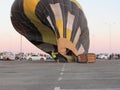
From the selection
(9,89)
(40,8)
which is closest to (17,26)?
(40,8)

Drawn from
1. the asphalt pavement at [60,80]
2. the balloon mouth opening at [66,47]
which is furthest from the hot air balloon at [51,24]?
the asphalt pavement at [60,80]

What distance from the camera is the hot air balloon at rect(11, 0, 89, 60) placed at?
211 feet

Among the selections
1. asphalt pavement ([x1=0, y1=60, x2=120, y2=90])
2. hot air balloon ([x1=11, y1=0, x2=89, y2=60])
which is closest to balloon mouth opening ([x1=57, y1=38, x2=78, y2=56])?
hot air balloon ([x1=11, y1=0, x2=89, y2=60])

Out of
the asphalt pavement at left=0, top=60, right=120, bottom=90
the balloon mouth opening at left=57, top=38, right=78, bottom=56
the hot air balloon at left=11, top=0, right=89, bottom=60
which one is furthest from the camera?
the hot air balloon at left=11, top=0, right=89, bottom=60

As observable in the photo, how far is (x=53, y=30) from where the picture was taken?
217 feet

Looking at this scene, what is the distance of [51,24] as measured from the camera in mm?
65000

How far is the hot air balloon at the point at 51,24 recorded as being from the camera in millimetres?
64438

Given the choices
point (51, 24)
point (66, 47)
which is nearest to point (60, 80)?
point (66, 47)

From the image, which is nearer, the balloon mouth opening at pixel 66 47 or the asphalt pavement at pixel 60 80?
the asphalt pavement at pixel 60 80

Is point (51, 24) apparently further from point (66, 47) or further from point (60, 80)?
point (60, 80)

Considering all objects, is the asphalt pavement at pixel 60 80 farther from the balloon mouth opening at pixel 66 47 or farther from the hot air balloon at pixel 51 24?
the hot air balloon at pixel 51 24

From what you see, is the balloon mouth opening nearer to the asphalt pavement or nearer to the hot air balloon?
the hot air balloon

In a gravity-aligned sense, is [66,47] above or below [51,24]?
below

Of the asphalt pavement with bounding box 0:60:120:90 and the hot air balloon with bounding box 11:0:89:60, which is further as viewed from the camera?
the hot air balloon with bounding box 11:0:89:60
